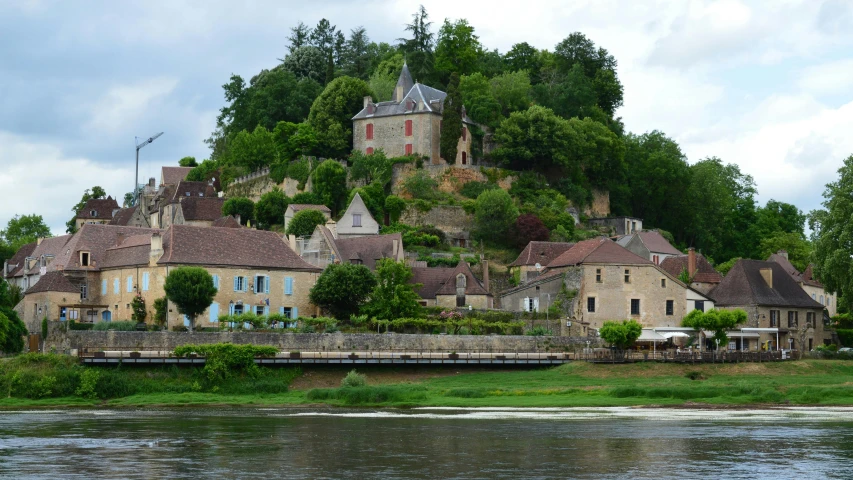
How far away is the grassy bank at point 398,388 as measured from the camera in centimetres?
5966

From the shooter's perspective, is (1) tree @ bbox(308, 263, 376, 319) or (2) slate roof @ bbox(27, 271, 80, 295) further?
(2) slate roof @ bbox(27, 271, 80, 295)

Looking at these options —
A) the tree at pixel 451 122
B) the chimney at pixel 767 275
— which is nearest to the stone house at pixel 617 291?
the chimney at pixel 767 275

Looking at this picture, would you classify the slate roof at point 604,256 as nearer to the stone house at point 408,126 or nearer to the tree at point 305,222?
the tree at point 305,222

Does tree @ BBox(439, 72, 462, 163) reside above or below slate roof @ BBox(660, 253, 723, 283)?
above

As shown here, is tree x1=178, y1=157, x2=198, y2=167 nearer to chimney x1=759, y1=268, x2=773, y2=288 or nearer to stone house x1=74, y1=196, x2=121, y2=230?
stone house x1=74, y1=196, x2=121, y2=230

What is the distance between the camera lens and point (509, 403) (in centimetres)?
5844

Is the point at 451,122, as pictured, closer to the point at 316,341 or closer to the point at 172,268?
the point at 172,268

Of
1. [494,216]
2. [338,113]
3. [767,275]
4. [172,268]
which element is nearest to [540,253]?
[494,216]

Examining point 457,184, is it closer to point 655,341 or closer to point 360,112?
point 360,112

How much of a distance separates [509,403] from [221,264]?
2369 centimetres

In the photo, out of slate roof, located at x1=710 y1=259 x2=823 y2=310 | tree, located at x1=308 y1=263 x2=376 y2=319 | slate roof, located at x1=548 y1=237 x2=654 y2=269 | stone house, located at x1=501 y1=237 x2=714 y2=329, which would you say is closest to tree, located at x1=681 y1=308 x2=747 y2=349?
stone house, located at x1=501 y1=237 x2=714 y2=329

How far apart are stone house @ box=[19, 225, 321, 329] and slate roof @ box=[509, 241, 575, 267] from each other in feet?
58.8

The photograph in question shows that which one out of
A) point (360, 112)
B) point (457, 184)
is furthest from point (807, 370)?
point (360, 112)

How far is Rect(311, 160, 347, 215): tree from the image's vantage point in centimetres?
10262
